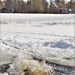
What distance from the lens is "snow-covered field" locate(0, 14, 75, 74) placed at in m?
1.73

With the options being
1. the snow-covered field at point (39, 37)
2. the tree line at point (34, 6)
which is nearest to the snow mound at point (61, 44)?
the snow-covered field at point (39, 37)

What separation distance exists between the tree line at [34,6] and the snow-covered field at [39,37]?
0.07 metres

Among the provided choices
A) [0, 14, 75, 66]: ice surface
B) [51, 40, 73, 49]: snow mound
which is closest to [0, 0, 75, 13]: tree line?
[0, 14, 75, 66]: ice surface

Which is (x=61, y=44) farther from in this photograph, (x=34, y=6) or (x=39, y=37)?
(x=34, y=6)

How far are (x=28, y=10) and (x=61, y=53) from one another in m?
0.51

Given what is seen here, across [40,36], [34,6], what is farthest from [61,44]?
[34,6]

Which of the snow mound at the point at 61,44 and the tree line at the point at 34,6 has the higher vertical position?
the tree line at the point at 34,6

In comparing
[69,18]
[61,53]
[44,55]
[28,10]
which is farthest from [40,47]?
[69,18]

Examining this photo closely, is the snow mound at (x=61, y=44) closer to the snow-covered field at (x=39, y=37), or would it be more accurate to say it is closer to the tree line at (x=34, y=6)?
the snow-covered field at (x=39, y=37)

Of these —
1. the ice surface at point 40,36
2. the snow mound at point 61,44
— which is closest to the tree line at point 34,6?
the ice surface at point 40,36

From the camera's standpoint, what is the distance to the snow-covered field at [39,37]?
1.73m

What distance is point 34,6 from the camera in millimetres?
1771

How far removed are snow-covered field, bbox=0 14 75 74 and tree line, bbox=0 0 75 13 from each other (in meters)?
A: 0.07

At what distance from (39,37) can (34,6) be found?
1.04 feet
